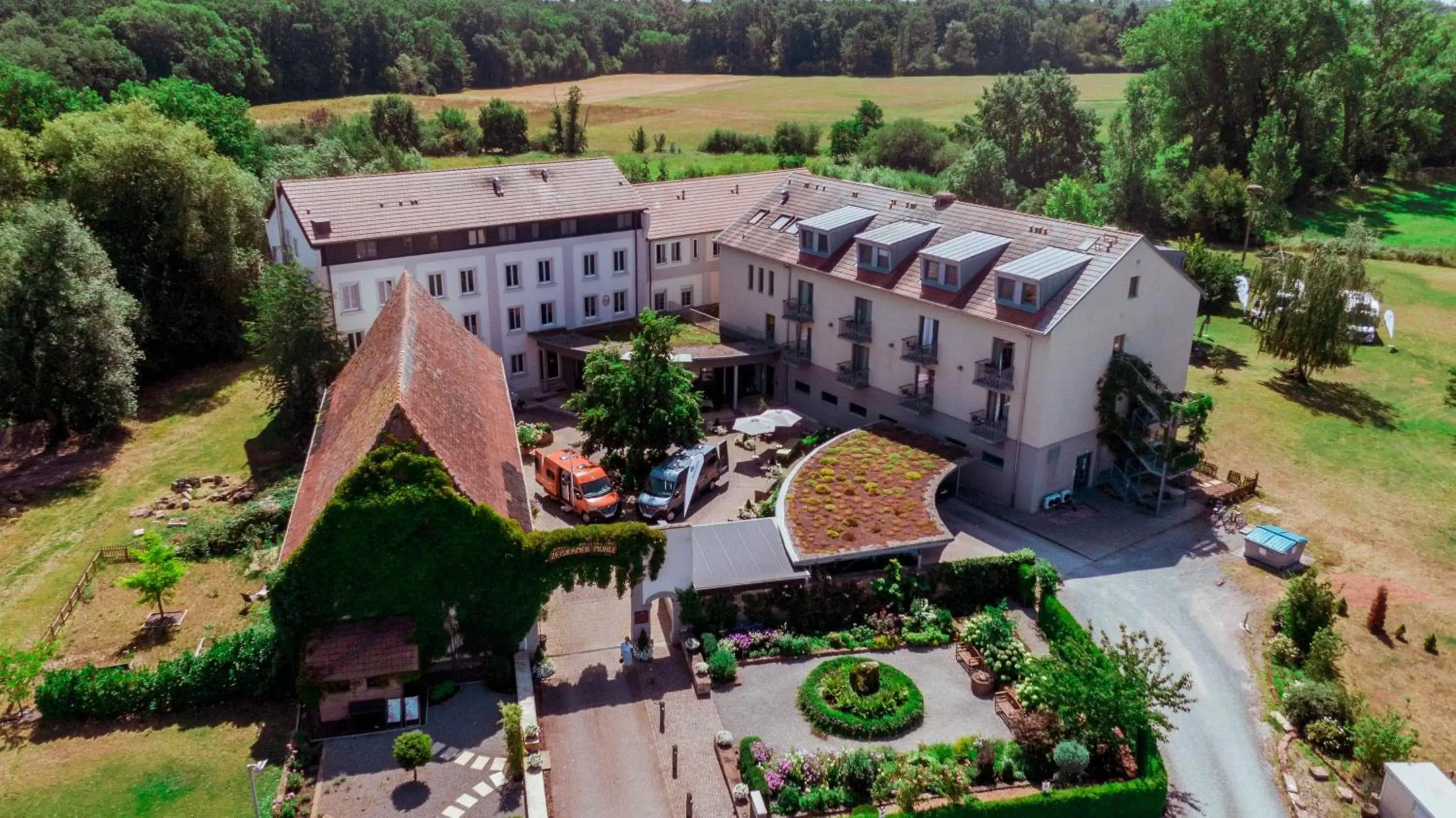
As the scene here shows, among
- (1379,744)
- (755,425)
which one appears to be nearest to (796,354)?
(755,425)

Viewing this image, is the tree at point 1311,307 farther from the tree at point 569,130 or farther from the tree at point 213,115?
the tree at point 569,130

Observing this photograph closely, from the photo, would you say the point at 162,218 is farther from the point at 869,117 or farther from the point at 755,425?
the point at 869,117

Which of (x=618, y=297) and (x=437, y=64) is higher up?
(x=437, y=64)

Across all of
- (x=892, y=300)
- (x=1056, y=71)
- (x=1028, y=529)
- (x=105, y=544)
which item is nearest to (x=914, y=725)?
(x=1028, y=529)

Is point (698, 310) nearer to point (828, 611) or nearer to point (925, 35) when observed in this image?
point (828, 611)

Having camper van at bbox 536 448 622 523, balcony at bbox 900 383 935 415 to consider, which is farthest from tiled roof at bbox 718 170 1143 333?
camper van at bbox 536 448 622 523

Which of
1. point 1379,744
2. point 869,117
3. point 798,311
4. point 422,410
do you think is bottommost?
point 1379,744

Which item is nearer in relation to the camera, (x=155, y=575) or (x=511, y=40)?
(x=155, y=575)
